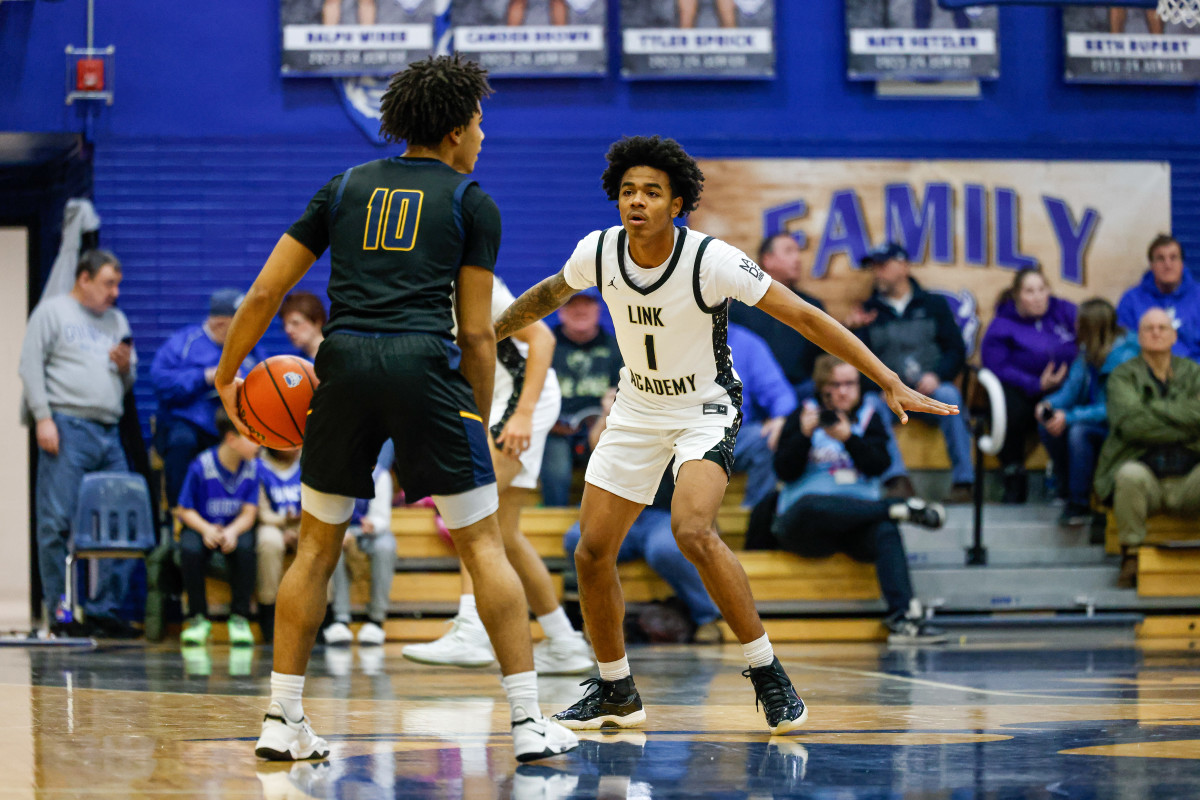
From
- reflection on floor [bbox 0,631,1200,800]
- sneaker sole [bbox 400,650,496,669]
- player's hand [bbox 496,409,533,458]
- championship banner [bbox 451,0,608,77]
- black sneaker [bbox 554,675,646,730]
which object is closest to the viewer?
reflection on floor [bbox 0,631,1200,800]

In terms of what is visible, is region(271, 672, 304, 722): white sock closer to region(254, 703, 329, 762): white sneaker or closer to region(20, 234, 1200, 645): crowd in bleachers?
region(254, 703, 329, 762): white sneaker

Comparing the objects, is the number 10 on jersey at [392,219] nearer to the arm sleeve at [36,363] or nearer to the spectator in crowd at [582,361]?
the spectator in crowd at [582,361]

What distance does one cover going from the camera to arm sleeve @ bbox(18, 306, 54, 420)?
9.28 meters

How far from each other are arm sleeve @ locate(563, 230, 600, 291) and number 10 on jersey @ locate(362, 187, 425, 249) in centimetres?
103

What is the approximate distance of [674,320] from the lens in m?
4.74

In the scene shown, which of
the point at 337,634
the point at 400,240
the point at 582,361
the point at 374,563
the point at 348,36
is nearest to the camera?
the point at 400,240

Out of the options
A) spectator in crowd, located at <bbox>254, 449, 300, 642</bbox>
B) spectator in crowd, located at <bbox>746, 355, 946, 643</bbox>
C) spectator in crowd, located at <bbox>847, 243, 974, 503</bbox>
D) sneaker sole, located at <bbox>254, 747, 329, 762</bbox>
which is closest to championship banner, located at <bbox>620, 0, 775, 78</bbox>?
spectator in crowd, located at <bbox>847, 243, 974, 503</bbox>

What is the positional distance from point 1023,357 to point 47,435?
6763mm

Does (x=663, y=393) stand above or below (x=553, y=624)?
above

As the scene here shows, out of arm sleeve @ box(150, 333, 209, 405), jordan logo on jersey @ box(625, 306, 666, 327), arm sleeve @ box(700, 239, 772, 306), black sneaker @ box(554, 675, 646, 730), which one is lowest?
black sneaker @ box(554, 675, 646, 730)

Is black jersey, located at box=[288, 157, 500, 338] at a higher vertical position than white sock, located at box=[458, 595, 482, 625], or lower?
higher

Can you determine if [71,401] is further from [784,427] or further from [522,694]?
[522,694]

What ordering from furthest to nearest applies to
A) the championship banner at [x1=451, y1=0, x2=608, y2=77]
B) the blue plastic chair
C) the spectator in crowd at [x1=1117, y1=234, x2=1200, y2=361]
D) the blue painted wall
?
1. the championship banner at [x1=451, y1=0, x2=608, y2=77]
2. the blue painted wall
3. the spectator in crowd at [x1=1117, y1=234, x2=1200, y2=361]
4. the blue plastic chair

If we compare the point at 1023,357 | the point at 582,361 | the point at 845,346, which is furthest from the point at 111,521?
the point at 1023,357
